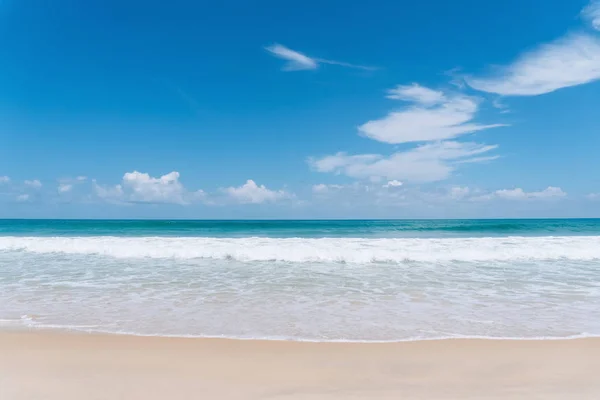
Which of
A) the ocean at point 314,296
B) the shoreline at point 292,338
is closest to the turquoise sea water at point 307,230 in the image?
the ocean at point 314,296

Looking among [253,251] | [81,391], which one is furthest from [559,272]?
[81,391]

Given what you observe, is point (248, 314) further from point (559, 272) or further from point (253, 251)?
point (559, 272)

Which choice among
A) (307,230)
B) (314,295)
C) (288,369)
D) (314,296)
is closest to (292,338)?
(288,369)

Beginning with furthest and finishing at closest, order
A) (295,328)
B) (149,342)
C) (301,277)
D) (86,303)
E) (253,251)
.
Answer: (253,251) → (301,277) → (86,303) → (295,328) → (149,342)

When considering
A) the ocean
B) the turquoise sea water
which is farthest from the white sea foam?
the turquoise sea water

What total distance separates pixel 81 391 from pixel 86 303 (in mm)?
3984

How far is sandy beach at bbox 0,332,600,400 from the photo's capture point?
3.49 metres

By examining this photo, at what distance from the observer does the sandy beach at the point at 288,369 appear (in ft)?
11.5

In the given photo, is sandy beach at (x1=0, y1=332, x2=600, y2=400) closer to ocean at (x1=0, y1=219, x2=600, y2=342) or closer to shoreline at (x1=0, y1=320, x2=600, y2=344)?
shoreline at (x1=0, y1=320, x2=600, y2=344)

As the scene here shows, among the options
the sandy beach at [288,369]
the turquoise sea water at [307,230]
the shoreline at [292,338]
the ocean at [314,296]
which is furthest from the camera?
the turquoise sea water at [307,230]

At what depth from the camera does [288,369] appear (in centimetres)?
398

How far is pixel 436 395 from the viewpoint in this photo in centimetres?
344

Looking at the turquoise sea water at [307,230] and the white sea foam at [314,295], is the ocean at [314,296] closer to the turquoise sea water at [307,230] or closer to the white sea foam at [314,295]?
the white sea foam at [314,295]

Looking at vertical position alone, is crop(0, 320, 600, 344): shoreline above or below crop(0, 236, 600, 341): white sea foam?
above
